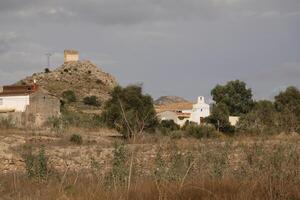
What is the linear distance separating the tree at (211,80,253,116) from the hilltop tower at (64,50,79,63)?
145ft

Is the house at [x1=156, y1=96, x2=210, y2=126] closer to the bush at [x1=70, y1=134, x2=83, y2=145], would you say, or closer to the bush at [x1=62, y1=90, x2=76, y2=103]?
A: the bush at [x1=62, y1=90, x2=76, y2=103]

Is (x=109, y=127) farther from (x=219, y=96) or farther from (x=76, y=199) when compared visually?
(x=76, y=199)

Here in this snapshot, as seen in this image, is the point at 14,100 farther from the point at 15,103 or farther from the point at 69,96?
the point at 69,96

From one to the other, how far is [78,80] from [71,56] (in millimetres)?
12358

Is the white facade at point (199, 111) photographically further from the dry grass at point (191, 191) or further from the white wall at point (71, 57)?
the dry grass at point (191, 191)

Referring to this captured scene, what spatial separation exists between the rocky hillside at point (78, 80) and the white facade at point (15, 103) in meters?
30.9

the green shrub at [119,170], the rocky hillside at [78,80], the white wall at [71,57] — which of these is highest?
the white wall at [71,57]

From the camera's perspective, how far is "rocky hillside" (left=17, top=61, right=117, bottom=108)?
96.1 m

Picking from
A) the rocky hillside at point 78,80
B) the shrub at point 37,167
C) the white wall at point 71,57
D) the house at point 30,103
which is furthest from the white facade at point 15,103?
the white wall at point 71,57

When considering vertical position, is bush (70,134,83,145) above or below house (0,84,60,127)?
below

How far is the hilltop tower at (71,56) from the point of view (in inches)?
4387

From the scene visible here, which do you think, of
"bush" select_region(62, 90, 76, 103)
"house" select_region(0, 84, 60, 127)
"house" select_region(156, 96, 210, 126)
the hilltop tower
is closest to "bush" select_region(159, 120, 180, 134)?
"house" select_region(0, 84, 60, 127)

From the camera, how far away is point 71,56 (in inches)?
4456

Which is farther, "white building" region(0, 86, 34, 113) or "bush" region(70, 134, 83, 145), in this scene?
"white building" region(0, 86, 34, 113)
